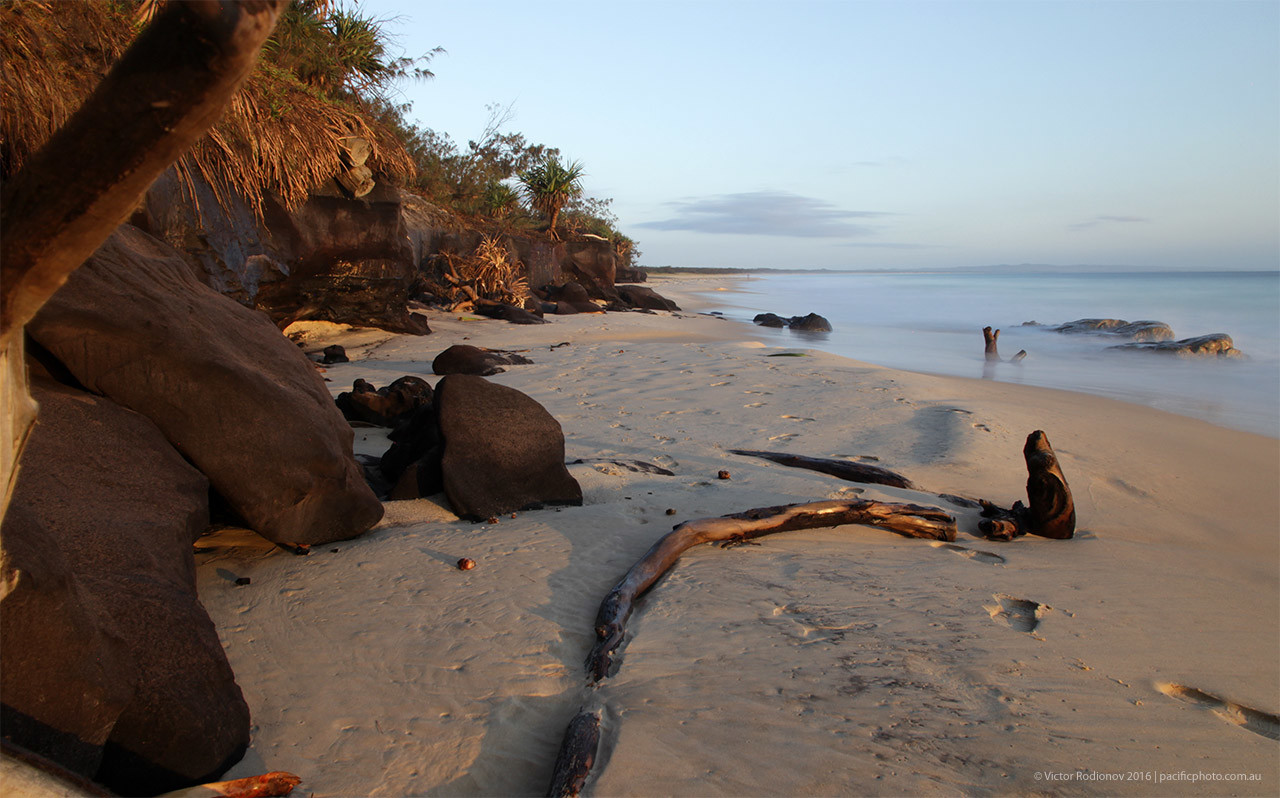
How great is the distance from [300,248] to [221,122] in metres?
2.29

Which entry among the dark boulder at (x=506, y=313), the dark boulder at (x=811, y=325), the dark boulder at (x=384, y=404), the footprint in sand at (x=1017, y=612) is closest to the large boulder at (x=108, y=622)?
the footprint in sand at (x=1017, y=612)

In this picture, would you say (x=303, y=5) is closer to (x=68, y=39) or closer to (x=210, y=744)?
(x=68, y=39)

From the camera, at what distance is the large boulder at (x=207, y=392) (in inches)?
130

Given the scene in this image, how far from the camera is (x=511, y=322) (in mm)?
16172

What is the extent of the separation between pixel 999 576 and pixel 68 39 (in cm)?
794

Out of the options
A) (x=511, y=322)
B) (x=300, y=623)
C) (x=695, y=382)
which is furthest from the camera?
(x=511, y=322)

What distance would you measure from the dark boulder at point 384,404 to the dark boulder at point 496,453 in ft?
5.63

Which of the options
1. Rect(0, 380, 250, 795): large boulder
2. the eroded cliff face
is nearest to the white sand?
Rect(0, 380, 250, 795): large boulder

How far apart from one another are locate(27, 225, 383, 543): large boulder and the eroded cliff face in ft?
12.1

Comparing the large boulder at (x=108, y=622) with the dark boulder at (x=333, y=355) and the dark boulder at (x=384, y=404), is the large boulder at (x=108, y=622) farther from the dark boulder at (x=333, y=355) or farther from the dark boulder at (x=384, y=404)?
the dark boulder at (x=333, y=355)

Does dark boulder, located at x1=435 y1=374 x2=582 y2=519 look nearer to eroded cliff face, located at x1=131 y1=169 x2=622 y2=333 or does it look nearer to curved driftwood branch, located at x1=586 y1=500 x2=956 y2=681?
curved driftwood branch, located at x1=586 y1=500 x2=956 y2=681

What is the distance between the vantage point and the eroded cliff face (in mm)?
7887

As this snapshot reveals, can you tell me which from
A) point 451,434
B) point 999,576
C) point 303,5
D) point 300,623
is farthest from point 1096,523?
point 303,5

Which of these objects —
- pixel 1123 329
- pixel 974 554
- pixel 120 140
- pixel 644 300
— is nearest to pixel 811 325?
pixel 644 300
